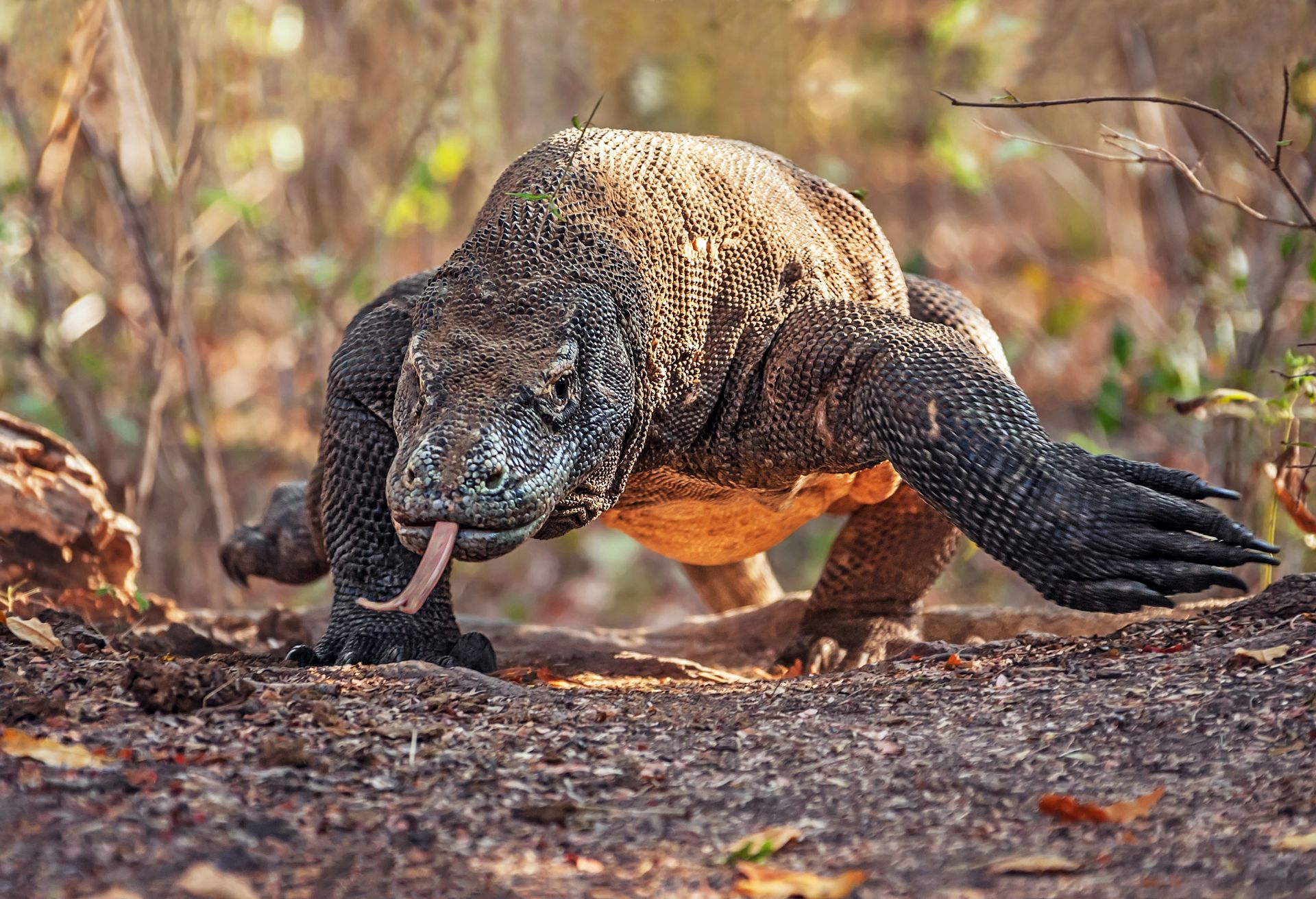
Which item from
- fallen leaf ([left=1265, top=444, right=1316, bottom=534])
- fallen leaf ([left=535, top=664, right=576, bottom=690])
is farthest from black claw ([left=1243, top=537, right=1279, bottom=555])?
fallen leaf ([left=535, top=664, right=576, bottom=690])

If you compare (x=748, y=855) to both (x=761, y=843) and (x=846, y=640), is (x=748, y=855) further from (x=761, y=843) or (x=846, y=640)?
(x=846, y=640)

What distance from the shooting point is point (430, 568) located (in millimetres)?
3119

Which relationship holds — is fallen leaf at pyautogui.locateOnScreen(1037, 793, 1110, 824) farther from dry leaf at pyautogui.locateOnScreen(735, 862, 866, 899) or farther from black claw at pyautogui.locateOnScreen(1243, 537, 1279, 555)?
black claw at pyautogui.locateOnScreen(1243, 537, 1279, 555)

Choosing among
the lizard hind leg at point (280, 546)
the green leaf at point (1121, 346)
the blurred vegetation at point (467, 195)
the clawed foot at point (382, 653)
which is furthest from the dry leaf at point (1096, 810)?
the green leaf at point (1121, 346)

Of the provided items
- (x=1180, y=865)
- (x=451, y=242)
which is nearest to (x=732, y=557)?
(x=1180, y=865)

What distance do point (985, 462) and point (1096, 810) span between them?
53.8 inches

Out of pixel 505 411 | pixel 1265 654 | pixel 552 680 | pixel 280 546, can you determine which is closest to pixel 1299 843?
pixel 1265 654

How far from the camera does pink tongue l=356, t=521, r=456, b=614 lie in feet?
10.1

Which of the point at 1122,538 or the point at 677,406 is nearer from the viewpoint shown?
the point at 1122,538

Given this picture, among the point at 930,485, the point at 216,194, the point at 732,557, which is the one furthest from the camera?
the point at 216,194

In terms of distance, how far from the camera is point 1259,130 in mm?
8633

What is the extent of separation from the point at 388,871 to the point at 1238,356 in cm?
672

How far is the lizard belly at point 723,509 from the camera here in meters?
4.55

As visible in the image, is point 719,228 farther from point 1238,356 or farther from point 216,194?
point 1238,356
